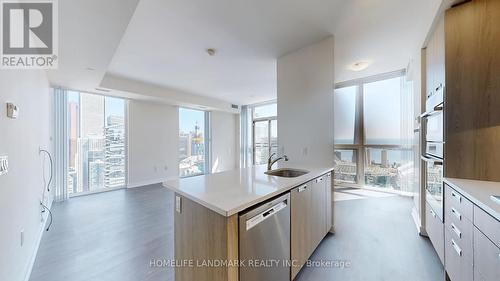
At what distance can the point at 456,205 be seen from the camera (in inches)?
56.1

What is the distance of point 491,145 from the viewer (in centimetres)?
151

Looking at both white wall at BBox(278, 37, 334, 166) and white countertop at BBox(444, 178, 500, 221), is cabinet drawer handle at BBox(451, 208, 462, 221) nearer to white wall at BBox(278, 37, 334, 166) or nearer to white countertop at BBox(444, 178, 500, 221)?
white countertop at BBox(444, 178, 500, 221)

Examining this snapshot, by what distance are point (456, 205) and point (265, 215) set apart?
1.45 metres

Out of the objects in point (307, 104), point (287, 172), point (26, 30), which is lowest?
point (287, 172)

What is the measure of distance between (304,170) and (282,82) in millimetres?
1650

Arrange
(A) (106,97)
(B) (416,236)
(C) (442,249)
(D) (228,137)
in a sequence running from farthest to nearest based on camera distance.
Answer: (D) (228,137), (A) (106,97), (B) (416,236), (C) (442,249)

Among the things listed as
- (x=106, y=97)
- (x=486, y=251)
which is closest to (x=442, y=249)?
(x=486, y=251)

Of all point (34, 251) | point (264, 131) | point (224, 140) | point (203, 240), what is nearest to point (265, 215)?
point (203, 240)

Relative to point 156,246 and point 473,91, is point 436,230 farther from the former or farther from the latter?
point 156,246

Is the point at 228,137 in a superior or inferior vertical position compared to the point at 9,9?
inferior

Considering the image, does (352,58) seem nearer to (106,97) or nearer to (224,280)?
(224,280)

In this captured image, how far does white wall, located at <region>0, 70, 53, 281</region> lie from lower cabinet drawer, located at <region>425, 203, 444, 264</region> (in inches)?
132

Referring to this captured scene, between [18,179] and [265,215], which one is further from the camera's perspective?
[18,179]

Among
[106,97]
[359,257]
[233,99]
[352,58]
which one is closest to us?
[359,257]
